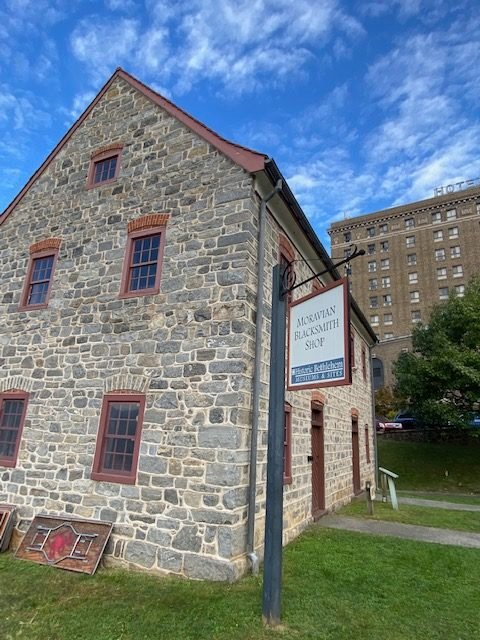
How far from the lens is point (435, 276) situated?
181ft

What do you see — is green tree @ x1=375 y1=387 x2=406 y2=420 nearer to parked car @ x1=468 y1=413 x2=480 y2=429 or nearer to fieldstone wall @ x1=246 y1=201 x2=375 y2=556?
parked car @ x1=468 y1=413 x2=480 y2=429

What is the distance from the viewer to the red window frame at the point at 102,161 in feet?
31.1

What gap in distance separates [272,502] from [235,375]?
224cm

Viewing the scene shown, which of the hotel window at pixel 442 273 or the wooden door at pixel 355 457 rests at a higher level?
the hotel window at pixel 442 273

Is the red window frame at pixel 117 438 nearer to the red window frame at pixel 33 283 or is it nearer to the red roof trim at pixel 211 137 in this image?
the red window frame at pixel 33 283

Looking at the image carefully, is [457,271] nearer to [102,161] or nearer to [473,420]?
[473,420]

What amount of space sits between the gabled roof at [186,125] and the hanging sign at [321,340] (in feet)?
11.4

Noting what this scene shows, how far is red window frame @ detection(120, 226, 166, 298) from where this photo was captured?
26.2ft

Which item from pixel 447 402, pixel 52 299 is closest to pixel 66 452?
pixel 52 299

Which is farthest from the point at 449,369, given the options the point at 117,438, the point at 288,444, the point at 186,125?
the point at 117,438

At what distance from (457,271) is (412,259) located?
5.96m

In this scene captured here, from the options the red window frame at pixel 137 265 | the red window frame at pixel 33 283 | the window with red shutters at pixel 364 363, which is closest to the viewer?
the red window frame at pixel 137 265

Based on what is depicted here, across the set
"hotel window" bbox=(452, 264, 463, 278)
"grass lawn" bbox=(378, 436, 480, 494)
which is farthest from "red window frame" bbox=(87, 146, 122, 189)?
"hotel window" bbox=(452, 264, 463, 278)

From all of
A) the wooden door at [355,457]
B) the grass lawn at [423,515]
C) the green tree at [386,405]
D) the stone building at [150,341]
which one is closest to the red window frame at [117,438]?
the stone building at [150,341]
